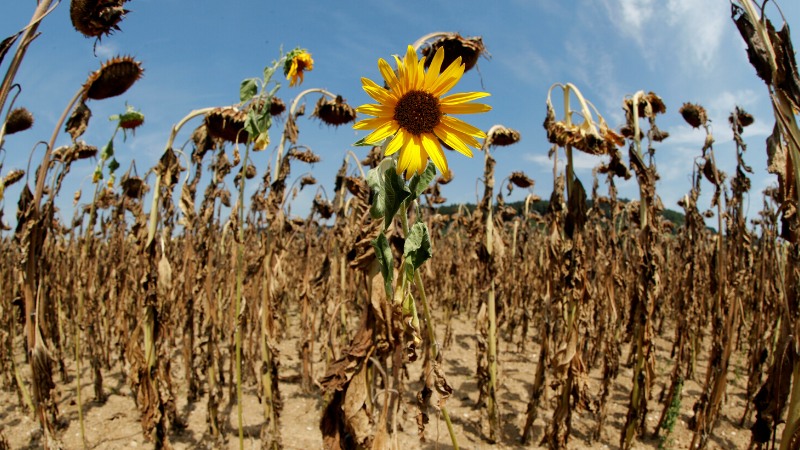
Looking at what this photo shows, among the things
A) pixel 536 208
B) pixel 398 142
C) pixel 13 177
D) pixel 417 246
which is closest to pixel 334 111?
A: pixel 398 142

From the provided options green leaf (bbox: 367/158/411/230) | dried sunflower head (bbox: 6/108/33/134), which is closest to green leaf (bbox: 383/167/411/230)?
green leaf (bbox: 367/158/411/230)

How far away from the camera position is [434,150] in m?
1.36

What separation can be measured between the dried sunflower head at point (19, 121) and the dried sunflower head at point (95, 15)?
1.77 metres

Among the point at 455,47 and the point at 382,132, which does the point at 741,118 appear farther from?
the point at 382,132

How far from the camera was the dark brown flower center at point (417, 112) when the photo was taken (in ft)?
4.47

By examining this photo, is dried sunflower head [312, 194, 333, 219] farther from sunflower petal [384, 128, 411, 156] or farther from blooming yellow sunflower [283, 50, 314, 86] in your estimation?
sunflower petal [384, 128, 411, 156]

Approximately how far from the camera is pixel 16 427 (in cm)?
404

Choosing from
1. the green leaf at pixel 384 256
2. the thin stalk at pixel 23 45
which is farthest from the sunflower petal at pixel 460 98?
the thin stalk at pixel 23 45

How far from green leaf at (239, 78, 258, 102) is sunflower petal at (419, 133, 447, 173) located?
6.23 feet

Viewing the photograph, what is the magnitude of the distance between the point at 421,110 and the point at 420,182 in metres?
0.23

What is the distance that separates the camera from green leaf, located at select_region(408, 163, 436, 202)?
1.31 metres

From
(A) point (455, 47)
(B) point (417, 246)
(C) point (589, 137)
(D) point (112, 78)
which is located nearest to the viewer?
(B) point (417, 246)

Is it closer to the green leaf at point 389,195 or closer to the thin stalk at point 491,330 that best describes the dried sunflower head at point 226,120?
the green leaf at point 389,195

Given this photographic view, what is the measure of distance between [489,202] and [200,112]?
99.5 inches
